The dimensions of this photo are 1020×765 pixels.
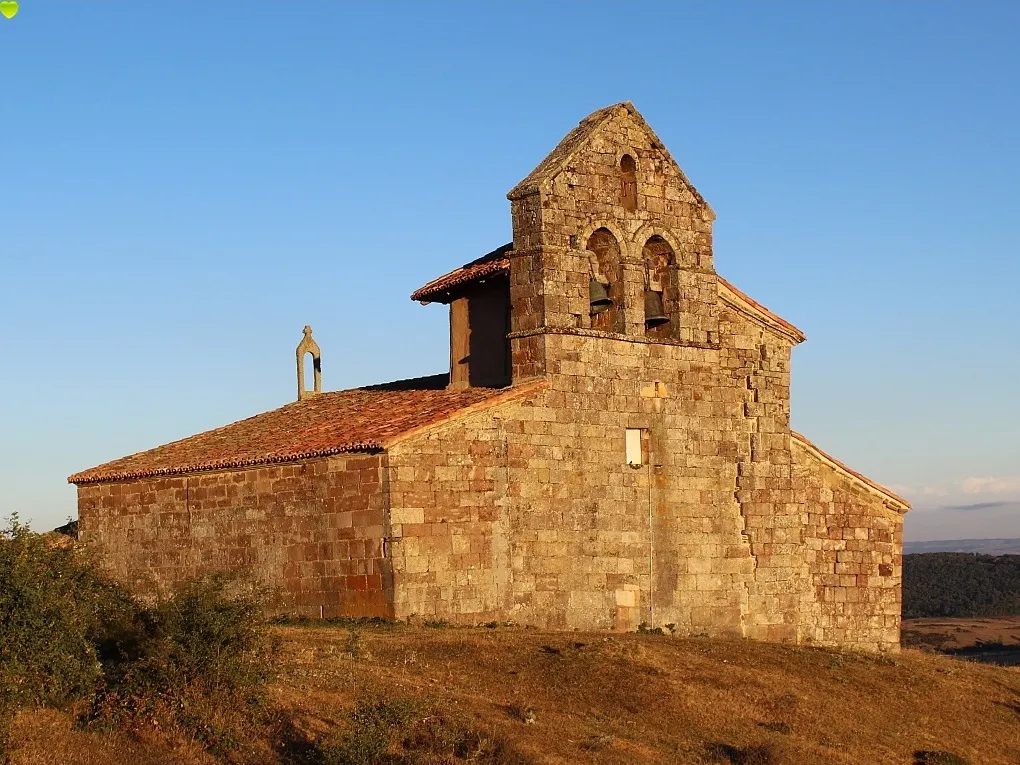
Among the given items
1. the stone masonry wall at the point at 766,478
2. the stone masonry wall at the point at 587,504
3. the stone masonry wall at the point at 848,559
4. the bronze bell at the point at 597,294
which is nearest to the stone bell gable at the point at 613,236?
the bronze bell at the point at 597,294

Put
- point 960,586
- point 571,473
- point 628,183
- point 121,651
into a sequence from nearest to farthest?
point 121,651, point 571,473, point 628,183, point 960,586

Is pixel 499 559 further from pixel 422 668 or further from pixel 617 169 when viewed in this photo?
pixel 617 169

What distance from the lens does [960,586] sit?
235 ft

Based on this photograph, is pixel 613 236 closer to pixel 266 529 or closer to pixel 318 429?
pixel 318 429

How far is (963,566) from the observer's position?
77.4 m

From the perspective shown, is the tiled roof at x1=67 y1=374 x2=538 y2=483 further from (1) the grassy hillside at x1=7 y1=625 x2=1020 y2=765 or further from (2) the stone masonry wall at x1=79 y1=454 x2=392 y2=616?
(1) the grassy hillside at x1=7 y1=625 x2=1020 y2=765

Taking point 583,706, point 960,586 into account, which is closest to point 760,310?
point 583,706

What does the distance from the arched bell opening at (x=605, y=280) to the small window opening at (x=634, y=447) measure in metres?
1.83

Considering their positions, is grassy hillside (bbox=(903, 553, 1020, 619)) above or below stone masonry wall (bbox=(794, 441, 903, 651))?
below

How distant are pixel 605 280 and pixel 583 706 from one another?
10.1m

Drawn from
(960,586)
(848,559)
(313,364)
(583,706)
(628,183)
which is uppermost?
(628,183)

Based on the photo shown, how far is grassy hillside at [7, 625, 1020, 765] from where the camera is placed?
620 inches

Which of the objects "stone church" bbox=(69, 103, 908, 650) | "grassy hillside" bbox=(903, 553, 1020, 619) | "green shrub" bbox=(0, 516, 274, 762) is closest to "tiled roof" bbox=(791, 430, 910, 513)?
"stone church" bbox=(69, 103, 908, 650)

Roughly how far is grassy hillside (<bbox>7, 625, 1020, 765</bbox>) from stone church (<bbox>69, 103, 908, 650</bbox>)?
1672 mm
